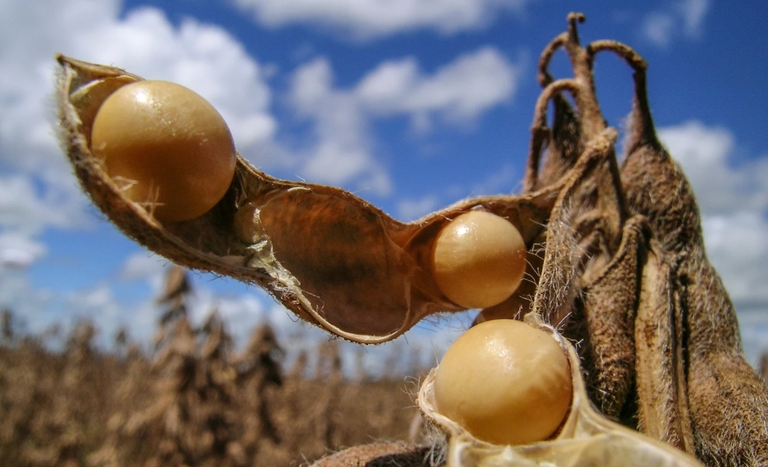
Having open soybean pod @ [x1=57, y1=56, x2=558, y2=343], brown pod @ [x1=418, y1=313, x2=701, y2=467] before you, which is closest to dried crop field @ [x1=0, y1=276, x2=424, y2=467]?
open soybean pod @ [x1=57, y1=56, x2=558, y2=343]

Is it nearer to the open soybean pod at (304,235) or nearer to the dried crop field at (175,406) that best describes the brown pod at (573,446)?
the open soybean pod at (304,235)

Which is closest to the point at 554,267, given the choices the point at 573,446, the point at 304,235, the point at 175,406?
the point at 573,446

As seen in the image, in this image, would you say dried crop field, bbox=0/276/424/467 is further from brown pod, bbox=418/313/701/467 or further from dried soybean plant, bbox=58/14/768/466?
brown pod, bbox=418/313/701/467

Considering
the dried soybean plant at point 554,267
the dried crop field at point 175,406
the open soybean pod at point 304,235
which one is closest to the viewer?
the open soybean pod at point 304,235

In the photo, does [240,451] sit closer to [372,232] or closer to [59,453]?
[59,453]

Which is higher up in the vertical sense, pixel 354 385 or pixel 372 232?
pixel 354 385

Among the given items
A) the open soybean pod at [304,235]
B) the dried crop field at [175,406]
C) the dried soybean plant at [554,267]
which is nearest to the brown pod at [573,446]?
the dried soybean plant at [554,267]

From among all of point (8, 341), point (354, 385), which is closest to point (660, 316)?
point (8, 341)
